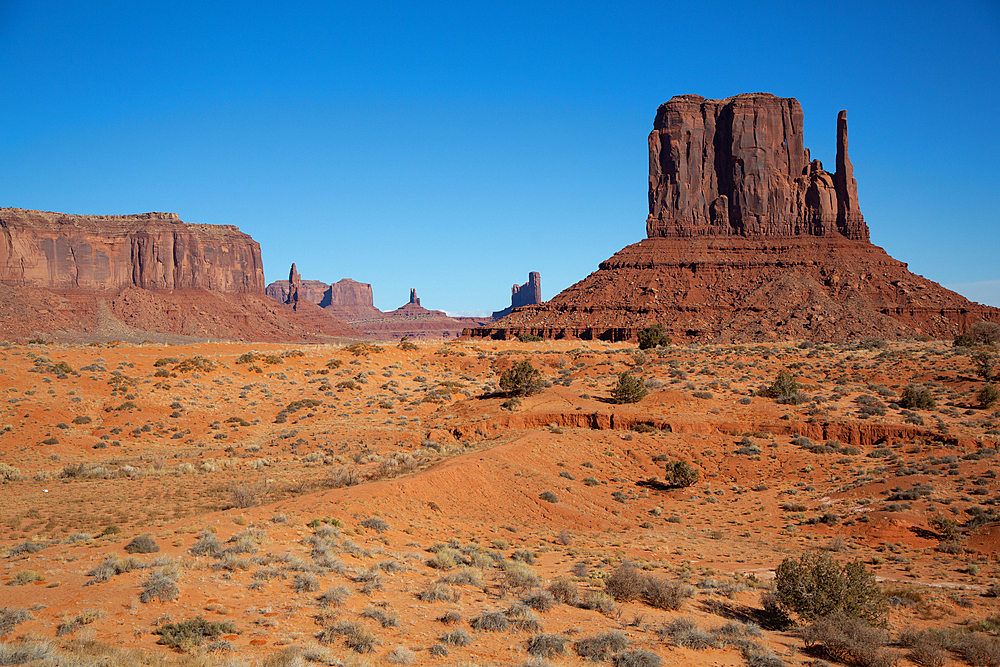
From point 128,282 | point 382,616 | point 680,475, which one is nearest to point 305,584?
point 382,616

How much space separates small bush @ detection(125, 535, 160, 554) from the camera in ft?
37.6

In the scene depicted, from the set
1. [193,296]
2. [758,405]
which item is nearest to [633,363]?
[758,405]

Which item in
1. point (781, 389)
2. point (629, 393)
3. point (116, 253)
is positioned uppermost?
point (116, 253)

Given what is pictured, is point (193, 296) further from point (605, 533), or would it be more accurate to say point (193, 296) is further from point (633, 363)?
point (605, 533)

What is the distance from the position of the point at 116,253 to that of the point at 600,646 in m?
168

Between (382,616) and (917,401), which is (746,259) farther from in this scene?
(382,616)

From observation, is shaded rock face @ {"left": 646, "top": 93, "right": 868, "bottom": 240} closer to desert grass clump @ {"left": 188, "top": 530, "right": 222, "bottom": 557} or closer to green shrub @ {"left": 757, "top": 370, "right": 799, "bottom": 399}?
green shrub @ {"left": 757, "top": 370, "right": 799, "bottom": 399}

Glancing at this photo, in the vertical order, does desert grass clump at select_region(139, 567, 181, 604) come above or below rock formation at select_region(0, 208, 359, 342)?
below

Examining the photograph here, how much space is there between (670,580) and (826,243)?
105311 mm

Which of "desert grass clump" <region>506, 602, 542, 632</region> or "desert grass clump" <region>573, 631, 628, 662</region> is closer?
"desert grass clump" <region>573, 631, 628, 662</region>

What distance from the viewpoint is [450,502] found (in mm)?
17766

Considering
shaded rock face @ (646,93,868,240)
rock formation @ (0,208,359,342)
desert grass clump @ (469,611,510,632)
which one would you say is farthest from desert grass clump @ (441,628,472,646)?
rock formation @ (0,208,359,342)

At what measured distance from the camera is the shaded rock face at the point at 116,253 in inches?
5394

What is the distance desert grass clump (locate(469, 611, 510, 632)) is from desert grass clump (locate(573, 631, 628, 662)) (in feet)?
3.58
